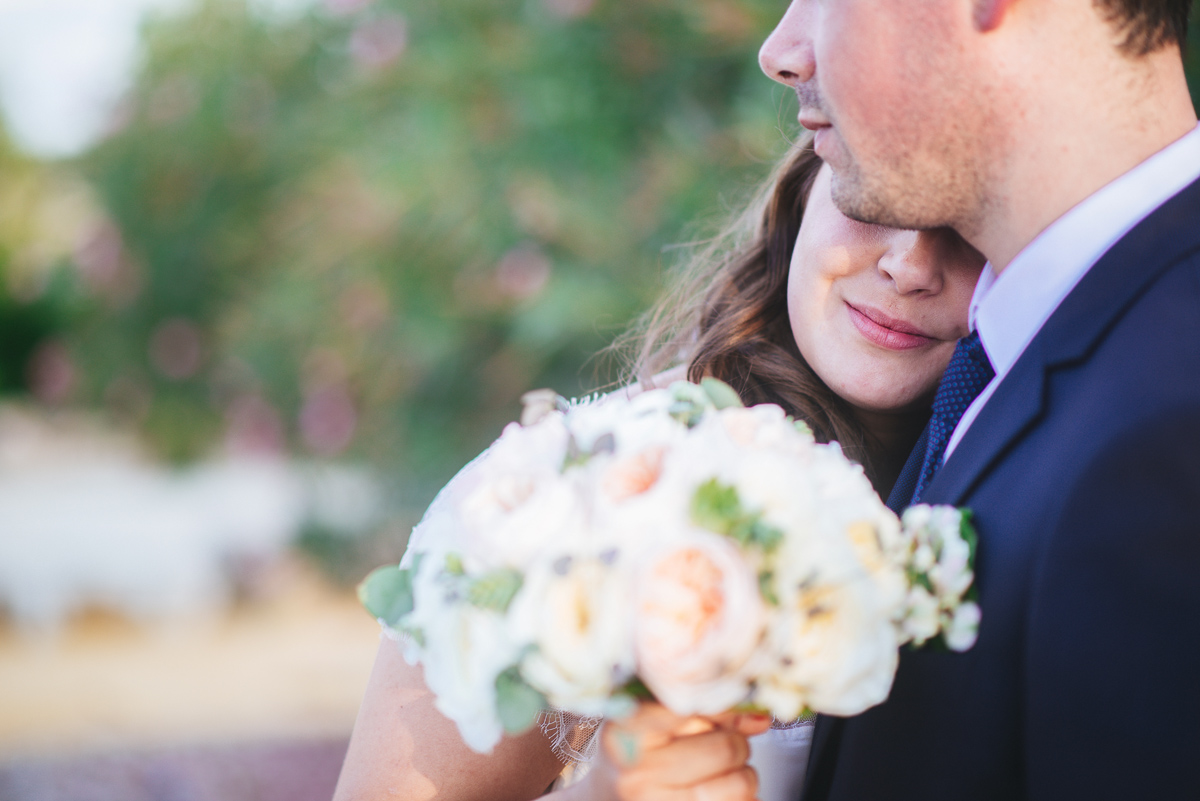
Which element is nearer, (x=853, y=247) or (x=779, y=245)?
(x=853, y=247)

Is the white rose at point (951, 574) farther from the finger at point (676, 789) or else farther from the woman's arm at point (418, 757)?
the woman's arm at point (418, 757)

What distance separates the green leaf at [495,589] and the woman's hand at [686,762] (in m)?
0.22

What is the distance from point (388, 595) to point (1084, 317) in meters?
1.01

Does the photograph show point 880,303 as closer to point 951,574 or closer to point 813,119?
point 813,119

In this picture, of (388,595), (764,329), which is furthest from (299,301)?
(388,595)

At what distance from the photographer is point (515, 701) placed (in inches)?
41.6

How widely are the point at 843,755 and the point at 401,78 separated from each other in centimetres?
519

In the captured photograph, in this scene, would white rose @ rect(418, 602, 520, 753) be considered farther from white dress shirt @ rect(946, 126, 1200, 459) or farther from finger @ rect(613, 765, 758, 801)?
white dress shirt @ rect(946, 126, 1200, 459)

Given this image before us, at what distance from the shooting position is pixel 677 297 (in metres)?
2.85

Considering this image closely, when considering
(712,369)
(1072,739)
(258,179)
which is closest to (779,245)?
(712,369)

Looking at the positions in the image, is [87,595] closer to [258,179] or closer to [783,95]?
[258,179]

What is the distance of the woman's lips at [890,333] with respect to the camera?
5.99 feet

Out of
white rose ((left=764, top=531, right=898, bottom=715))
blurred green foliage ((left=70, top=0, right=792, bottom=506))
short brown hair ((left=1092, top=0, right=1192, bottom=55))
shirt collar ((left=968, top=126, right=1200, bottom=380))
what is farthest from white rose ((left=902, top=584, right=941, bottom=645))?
blurred green foliage ((left=70, top=0, right=792, bottom=506))

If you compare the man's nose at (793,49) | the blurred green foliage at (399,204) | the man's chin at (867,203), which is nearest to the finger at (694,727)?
the man's chin at (867,203)
